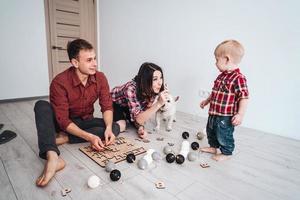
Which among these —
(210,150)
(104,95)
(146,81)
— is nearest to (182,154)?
(210,150)

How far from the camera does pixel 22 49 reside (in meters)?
2.91

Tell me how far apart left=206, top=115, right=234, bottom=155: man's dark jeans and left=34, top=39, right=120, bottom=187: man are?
0.68m

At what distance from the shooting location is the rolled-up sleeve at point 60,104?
1.33 meters

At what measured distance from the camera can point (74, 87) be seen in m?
1.42

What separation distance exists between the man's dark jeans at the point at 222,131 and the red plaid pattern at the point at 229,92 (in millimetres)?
45

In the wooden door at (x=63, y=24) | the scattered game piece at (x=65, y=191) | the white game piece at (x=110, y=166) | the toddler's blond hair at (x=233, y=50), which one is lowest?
the scattered game piece at (x=65, y=191)

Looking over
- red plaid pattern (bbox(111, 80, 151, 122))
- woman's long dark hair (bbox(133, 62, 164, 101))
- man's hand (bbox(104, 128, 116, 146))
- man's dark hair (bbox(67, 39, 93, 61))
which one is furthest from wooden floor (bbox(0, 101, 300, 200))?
man's dark hair (bbox(67, 39, 93, 61))

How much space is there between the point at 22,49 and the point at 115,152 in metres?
2.39

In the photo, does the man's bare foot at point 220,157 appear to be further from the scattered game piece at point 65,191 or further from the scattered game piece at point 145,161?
the scattered game piece at point 65,191

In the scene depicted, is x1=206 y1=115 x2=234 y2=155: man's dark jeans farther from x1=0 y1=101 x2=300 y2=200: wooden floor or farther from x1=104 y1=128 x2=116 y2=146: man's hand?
x1=104 y1=128 x2=116 y2=146: man's hand

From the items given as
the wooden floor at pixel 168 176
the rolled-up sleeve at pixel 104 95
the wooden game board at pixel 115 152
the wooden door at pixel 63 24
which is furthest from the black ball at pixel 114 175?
the wooden door at pixel 63 24

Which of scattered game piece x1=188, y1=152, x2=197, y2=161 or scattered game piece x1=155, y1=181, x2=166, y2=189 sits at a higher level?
scattered game piece x1=188, y1=152, x2=197, y2=161

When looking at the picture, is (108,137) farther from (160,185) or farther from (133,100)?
(160,185)

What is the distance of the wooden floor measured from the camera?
1029 millimetres
